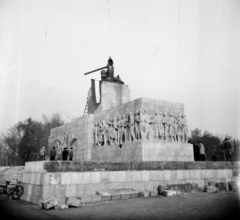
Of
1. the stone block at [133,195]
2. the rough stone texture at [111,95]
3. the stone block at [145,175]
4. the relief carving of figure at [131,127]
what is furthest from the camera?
the rough stone texture at [111,95]

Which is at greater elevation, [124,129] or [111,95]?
[111,95]

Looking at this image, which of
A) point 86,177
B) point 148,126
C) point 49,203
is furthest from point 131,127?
point 49,203

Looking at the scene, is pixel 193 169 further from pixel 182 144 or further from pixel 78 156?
pixel 78 156

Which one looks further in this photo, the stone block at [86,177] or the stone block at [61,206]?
the stone block at [86,177]

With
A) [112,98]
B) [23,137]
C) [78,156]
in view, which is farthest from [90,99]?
[23,137]

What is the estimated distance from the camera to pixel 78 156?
67.7 feet

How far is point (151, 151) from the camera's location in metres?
14.6

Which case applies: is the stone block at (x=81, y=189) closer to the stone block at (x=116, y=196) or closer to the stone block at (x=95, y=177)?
the stone block at (x=95, y=177)

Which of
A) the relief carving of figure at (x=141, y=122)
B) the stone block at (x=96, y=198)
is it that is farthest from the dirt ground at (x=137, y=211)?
the relief carving of figure at (x=141, y=122)

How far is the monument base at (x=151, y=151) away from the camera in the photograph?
1441 centimetres

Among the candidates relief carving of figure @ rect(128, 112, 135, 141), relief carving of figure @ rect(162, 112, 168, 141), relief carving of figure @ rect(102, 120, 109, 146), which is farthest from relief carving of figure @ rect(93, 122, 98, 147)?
relief carving of figure @ rect(162, 112, 168, 141)

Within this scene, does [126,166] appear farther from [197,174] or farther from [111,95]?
[111,95]

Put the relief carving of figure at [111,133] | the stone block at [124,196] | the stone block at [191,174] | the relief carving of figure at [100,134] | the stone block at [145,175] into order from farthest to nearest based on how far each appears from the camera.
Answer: the relief carving of figure at [100,134] < the relief carving of figure at [111,133] < the stone block at [191,174] < the stone block at [145,175] < the stone block at [124,196]

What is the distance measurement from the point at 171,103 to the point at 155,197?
7.82 meters
